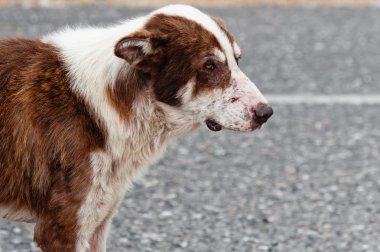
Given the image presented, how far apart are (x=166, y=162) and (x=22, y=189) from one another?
3359mm

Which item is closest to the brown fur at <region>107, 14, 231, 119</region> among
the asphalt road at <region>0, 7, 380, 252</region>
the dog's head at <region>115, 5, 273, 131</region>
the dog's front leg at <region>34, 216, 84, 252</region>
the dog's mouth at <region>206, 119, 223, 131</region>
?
the dog's head at <region>115, 5, 273, 131</region>

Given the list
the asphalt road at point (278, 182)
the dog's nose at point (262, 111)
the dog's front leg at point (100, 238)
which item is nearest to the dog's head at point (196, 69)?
the dog's nose at point (262, 111)

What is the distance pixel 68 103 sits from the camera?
424 centimetres

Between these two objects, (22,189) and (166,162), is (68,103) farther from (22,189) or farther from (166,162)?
(166,162)

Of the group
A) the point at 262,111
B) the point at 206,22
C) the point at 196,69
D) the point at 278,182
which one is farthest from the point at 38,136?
the point at 278,182

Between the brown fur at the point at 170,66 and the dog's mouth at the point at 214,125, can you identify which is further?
the dog's mouth at the point at 214,125

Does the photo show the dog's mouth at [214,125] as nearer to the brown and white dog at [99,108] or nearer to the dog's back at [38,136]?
the brown and white dog at [99,108]

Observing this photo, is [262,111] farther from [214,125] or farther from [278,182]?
[278,182]

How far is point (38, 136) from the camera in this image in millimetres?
4207

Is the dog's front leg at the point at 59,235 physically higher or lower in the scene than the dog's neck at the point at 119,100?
lower

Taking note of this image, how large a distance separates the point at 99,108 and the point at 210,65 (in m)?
0.57

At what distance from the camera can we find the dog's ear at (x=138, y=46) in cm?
412

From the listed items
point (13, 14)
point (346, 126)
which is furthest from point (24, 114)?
point (13, 14)

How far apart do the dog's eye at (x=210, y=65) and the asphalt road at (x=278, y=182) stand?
1358 mm
